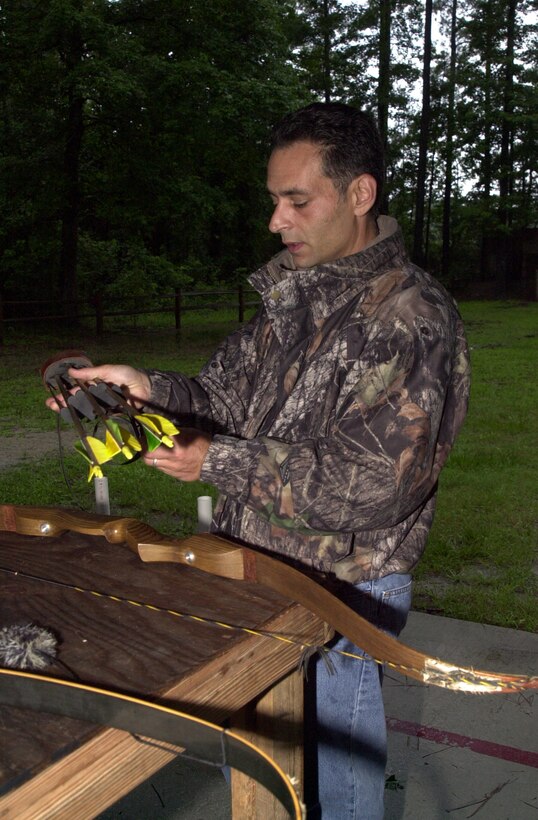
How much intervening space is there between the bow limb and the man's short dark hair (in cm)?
118

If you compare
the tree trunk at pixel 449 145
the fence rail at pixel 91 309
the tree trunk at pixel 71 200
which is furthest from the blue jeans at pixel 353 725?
the tree trunk at pixel 449 145

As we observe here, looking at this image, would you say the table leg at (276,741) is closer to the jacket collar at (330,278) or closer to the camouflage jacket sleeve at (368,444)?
the camouflage jacket sleeve at (368,444)

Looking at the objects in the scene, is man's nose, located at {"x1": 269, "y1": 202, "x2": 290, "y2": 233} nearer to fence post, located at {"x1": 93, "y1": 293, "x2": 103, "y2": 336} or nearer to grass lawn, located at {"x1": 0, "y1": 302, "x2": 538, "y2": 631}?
grass lawn, located at {"x1": 0, "y1": 302, "x2": 538, "y2": 631}

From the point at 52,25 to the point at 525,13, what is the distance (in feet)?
74.7

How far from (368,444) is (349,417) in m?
0.07

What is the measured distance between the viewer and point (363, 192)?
191 centimetres

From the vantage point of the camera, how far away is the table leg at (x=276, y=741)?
172 cm

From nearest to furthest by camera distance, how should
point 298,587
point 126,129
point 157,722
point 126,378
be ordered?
point 157,722, point 298,587, point 126,378, point 126,129

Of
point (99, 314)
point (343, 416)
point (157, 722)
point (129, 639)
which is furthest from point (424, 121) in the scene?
point (157, 722)

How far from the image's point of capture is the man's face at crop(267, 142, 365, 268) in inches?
74.5

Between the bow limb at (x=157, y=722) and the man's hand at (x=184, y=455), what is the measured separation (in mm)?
571

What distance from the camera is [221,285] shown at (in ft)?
85.5

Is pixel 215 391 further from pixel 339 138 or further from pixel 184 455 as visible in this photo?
pixel 339 138

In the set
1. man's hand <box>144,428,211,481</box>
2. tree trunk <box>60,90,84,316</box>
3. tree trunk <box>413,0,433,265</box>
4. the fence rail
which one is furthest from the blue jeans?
tree trunk <box>413,0,433,265</box>
